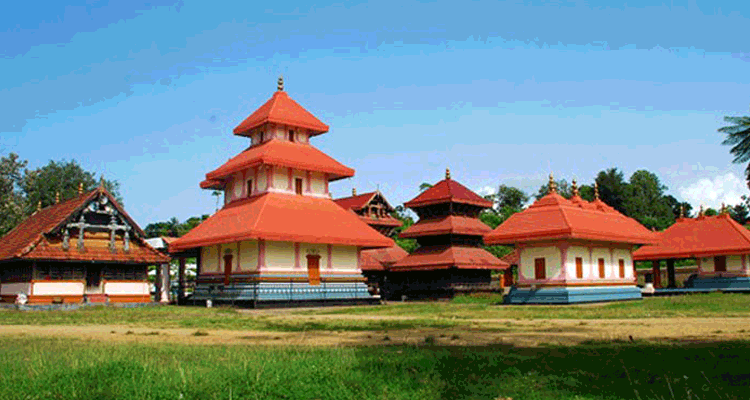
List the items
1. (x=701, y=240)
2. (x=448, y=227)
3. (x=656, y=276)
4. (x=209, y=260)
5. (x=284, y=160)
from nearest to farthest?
(x=284, y=160) → (x=209, y=260) → (x=701, y=240) → (x=448, y=227) → (x=656, y=276)

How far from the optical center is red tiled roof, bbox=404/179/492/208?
155ft

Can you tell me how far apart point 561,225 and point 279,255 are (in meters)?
14.1

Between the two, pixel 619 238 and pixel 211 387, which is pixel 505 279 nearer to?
pixel 619 238

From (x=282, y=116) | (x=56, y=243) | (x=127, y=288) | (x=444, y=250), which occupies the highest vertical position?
(x=282, y=116)

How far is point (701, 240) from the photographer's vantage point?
149 feet

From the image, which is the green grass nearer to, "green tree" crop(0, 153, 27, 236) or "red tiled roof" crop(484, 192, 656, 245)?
"red tiled roof" crop(484, 192, 656, 245)

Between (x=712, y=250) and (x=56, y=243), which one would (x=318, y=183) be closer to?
(x=56, y=243)

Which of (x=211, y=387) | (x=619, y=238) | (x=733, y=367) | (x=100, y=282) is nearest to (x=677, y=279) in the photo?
(x=619, y=238)

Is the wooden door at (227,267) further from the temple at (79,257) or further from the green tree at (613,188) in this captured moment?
the green tree at (613,188)

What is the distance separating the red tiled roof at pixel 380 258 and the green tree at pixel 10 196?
2583 centimetres

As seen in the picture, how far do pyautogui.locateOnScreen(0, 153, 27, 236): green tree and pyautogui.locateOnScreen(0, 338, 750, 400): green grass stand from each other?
4469 cm

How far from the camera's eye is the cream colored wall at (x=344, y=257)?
37.5 meters

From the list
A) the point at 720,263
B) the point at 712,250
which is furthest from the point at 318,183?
the point at 720,263

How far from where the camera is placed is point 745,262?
143ft
